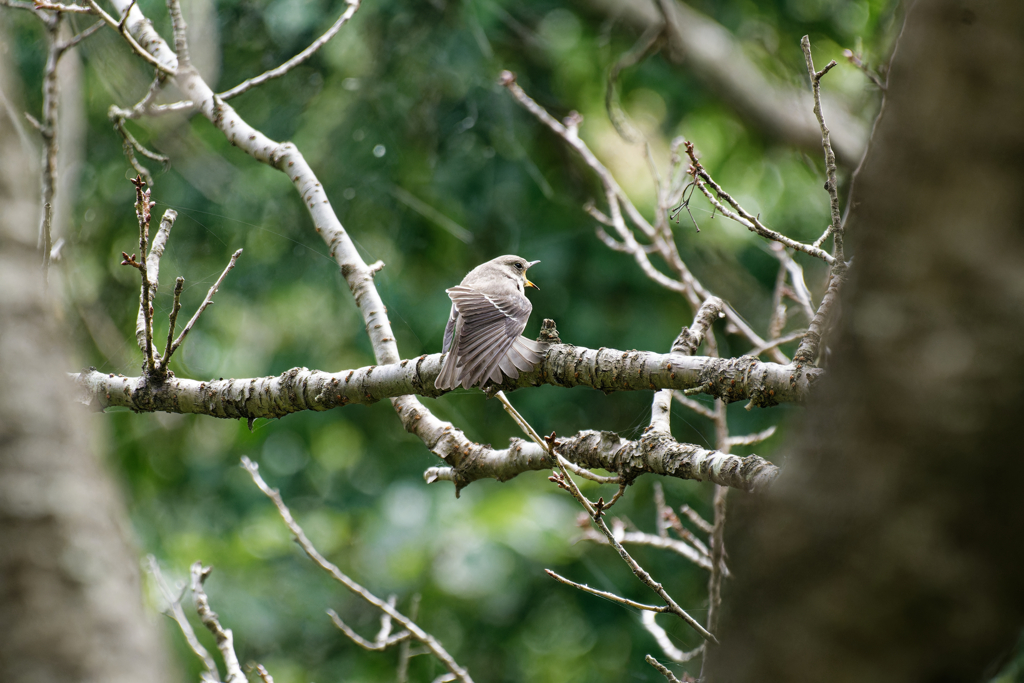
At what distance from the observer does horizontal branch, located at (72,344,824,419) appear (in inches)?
62.6

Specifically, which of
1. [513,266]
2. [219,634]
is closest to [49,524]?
[219,634]

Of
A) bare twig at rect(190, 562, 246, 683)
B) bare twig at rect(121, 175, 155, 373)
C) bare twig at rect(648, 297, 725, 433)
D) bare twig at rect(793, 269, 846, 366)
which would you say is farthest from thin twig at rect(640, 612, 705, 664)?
bare twig at rect(121, 175, 155, 373)

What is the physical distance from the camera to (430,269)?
18.6ft

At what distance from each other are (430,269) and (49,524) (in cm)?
499

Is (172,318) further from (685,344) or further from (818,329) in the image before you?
(818,329)

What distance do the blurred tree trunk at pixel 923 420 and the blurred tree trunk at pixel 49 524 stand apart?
2.03 feet

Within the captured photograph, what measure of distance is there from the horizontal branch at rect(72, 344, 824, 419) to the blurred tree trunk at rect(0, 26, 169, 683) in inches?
46.2

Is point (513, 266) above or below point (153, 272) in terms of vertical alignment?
above

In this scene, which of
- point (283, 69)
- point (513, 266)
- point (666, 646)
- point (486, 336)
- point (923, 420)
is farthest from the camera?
point (513, 266)

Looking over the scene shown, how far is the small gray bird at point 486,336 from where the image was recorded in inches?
80.3

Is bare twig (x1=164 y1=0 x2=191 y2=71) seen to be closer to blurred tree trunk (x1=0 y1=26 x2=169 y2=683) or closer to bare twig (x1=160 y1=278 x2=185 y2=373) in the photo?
bare twig (x1=160 y1=278 x2=185 y2=373)

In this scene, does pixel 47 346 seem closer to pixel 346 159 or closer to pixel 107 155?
pixel 346 159

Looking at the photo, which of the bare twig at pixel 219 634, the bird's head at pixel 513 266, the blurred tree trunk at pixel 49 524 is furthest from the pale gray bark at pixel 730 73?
the blurred tree trunk at pixel 49 524

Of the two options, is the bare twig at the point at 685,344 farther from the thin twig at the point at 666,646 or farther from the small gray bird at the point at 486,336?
the thin twig at the point at 666,646
